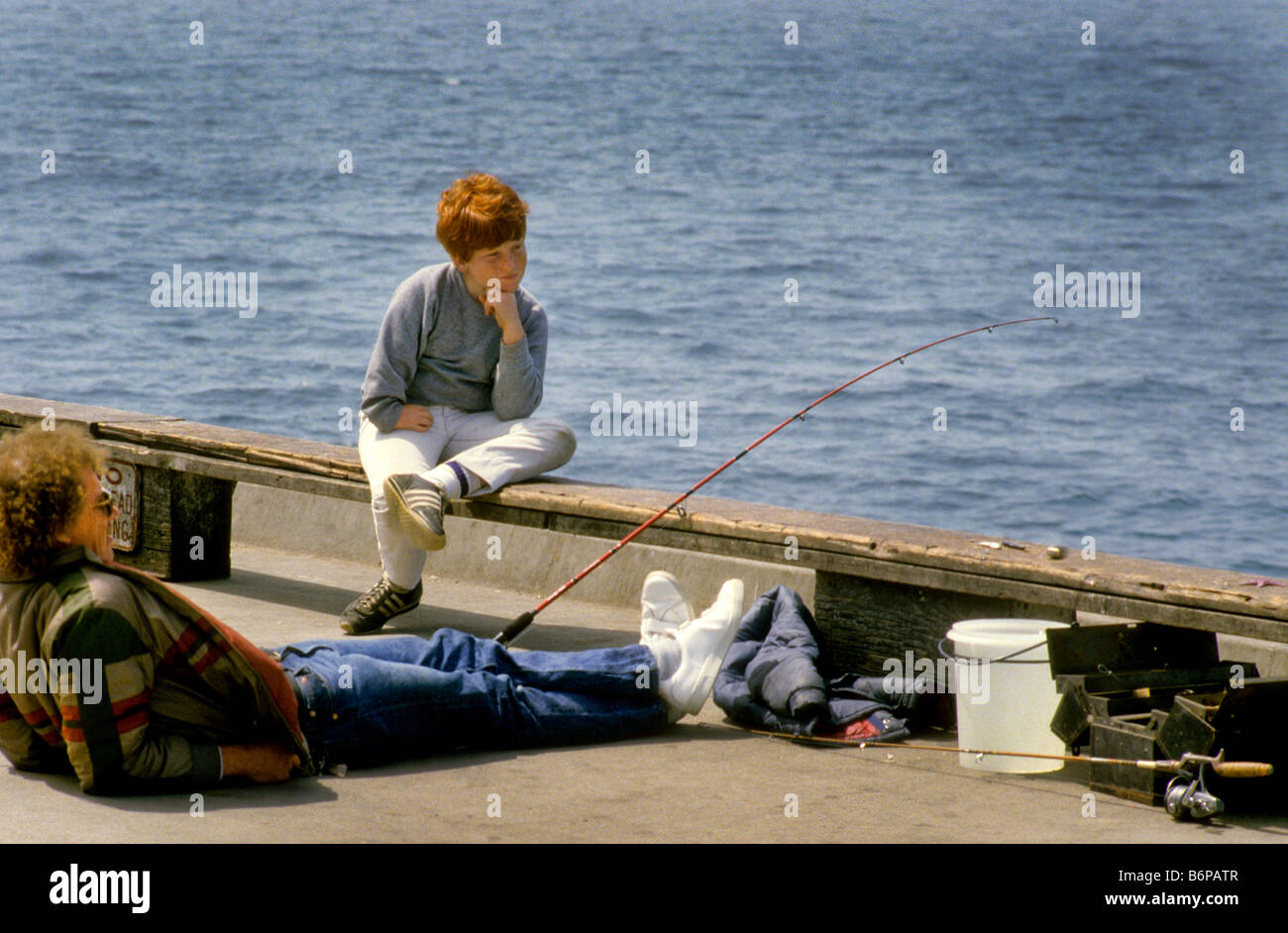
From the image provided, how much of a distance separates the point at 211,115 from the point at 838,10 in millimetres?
24022

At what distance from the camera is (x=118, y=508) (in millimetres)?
6113

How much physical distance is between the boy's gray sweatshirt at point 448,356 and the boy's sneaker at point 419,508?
1.05 ft

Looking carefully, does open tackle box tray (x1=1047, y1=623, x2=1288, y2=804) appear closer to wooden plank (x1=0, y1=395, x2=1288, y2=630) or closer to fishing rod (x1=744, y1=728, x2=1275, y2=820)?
fishing rod (x1=744, y1=728, x2=1275, y2=820)

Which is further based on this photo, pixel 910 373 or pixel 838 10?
pixel 838 10

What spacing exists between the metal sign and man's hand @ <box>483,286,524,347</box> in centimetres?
151

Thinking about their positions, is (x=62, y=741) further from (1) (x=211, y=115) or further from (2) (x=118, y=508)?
(1) (x=211, y=115)

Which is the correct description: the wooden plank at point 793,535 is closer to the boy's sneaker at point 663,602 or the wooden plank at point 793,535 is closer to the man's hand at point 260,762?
the boy's sneaker at point 663,602

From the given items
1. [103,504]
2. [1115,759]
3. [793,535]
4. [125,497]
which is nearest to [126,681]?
[103,504]

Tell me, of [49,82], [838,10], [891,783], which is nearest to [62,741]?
[891,783]

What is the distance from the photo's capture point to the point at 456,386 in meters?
5.57

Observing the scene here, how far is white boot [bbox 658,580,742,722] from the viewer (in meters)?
4.47

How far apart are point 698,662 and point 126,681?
1.49 metres

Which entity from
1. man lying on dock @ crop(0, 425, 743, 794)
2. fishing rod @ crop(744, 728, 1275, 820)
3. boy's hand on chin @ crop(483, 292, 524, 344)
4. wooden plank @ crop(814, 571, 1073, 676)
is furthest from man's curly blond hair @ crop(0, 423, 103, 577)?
fishing rod @ crop(744, 728, 1275, 820)

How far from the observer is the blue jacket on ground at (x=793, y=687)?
177 inches
